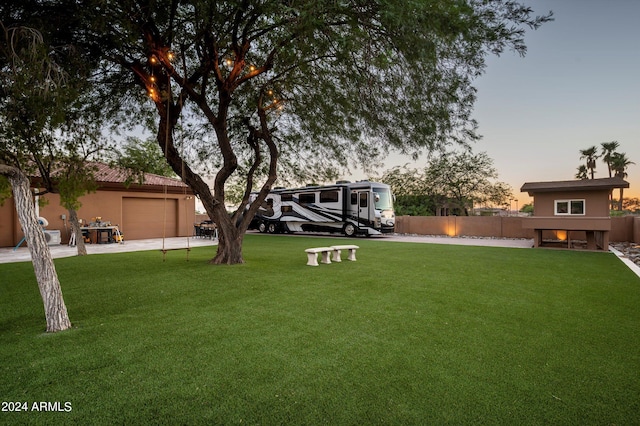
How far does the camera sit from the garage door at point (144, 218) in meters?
16.7

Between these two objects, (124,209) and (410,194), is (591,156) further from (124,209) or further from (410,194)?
(124,209)

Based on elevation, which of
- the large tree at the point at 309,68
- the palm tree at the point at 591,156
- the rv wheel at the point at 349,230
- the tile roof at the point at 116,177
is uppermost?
the palm tree at the point at 591,156

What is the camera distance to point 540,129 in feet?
53.9

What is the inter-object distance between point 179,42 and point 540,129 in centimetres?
1681

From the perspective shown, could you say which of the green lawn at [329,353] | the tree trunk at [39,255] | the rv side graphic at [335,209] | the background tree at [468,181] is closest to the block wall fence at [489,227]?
the rv side graphic at [335,209]

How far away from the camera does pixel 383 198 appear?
56.3ft

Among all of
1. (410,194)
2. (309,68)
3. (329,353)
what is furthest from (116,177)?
(410,194)

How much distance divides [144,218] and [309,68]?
46.1ft

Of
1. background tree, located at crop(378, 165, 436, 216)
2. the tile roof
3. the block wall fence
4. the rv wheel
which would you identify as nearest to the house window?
the block wall fence

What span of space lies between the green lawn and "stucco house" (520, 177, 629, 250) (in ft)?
22.0

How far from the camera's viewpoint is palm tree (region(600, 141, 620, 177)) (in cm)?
2927

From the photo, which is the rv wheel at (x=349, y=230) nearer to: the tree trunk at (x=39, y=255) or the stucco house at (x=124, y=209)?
the stucco house at (x=124, y=209)

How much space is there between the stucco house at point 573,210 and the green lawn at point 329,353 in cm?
670

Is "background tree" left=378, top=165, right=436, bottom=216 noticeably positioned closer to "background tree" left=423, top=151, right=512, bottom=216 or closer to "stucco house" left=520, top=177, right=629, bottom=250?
"background tree" left=423, top=151, right=512, bottom=216
